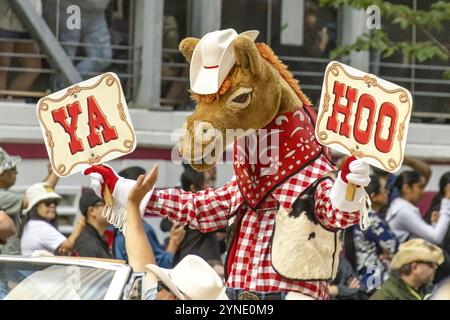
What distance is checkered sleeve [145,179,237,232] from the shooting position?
235 inches

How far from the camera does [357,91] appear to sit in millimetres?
5562

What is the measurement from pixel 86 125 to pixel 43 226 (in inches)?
125

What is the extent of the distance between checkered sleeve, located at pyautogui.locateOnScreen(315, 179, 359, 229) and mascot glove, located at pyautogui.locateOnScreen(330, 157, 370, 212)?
4 centimetres

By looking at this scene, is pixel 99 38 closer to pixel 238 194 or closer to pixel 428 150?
pixel 428 150

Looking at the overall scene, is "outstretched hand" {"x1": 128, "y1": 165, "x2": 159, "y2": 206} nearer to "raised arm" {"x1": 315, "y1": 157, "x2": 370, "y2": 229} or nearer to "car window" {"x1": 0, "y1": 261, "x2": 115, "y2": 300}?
"raised arm" {"x1": 315, "y1": 157, "x2": 370, "y2": 229}

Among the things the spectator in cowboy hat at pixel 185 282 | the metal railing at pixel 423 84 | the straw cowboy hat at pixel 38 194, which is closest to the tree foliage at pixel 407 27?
the metal railing at pixel 423 84

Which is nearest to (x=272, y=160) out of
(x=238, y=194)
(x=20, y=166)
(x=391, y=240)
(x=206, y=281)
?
(x=238, y=194)

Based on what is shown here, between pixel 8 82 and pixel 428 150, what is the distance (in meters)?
3.40

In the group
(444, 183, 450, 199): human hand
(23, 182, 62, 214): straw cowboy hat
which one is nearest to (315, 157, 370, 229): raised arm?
(23, 182, 62, 214): straw cowboy hat

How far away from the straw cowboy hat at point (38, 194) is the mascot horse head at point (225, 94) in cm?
360

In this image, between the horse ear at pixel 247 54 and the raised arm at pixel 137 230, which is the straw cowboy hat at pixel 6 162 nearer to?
the raised arm at pixel 137 230

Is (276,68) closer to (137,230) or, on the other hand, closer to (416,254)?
(137,230)

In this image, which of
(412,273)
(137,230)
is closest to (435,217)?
(412,273)

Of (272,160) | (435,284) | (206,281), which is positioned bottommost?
(435,284)
